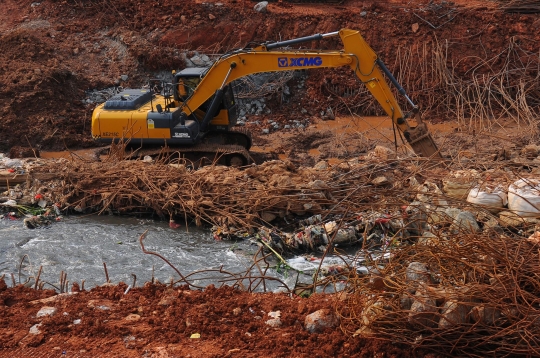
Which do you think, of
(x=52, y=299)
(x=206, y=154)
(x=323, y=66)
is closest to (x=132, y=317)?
(x=52, y=299)

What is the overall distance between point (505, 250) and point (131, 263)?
4.85 m

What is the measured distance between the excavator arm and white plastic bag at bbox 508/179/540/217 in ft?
8.29

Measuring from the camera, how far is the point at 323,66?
424 inches

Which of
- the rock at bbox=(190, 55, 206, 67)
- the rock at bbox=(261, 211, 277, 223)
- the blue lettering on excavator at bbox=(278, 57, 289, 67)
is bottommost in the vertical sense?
the rock at bbox=(261, 211, 277, 223)

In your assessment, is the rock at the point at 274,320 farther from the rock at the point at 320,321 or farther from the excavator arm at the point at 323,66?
the excavator arm at the point at 323,66

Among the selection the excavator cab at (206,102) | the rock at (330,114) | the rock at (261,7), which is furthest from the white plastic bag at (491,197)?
the rock at (261,7)

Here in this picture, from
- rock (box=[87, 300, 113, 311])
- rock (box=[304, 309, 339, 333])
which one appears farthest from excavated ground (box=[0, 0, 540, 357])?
rock (box=[87, 300, 113, 311])

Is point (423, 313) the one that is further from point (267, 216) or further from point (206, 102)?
point (206, 102)

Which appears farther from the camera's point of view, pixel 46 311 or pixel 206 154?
pixel 206 154

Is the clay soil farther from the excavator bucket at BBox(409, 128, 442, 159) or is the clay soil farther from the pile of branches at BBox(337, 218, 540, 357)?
the excavator bucket at BBox(409, 128, 442, 159)

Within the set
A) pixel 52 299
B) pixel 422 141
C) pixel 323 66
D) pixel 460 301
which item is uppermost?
pixel 323 66

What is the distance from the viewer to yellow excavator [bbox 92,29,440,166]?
10492 mm

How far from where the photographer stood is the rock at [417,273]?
202 inches

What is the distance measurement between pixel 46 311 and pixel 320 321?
2.37 meters
